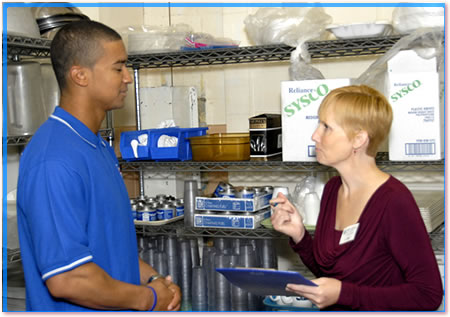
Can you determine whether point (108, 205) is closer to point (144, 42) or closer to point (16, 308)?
point (16, 308)

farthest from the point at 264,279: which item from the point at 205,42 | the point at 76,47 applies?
the point at 205,42

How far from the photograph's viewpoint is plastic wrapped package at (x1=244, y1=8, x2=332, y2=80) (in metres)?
2.75

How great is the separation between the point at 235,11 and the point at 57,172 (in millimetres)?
2072

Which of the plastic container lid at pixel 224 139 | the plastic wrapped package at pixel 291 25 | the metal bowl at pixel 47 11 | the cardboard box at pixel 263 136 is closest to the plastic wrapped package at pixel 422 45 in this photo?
the plastic wrapped package at pixel 291 25

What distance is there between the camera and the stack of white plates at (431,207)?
2529 millimetres

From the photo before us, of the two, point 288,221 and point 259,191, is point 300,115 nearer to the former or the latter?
point 259,191

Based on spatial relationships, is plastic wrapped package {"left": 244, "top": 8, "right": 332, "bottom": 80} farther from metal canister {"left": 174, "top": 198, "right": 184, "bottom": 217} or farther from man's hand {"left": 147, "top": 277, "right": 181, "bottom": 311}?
man's hand {"left": 147, "top": 277, "right": 181, "bottom": 311}

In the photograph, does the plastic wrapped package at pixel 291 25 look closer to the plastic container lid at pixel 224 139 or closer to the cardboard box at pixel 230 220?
the plastic container lid at pixel 224 139

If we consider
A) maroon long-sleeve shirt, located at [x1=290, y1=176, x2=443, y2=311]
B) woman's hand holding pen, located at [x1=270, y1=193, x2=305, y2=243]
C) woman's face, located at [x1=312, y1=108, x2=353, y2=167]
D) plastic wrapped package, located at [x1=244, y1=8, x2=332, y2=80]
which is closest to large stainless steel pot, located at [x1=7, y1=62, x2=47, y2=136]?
plastic wrapped package, located at [x1=244, y1=8, x2=332, y2=80]

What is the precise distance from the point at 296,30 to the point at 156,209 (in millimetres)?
1151

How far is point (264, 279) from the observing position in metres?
1.74

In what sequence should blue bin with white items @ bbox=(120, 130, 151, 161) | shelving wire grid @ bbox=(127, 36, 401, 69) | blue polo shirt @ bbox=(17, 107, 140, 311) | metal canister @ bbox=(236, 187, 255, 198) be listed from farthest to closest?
1. blue bin with white items @ bbox=(120, 130, 151, 161)
2. metal canister @ bbox=(236, 187, 255, 198)
3. shelving wire grid @ bbox=(127, 36, 401, 69)
4. blue polo shirt @ bbox=(17, 107, 140, 311)

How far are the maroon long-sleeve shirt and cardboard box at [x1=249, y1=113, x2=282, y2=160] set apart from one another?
1.11 meters

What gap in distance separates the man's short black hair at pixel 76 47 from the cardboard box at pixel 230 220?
1264 millimetres
